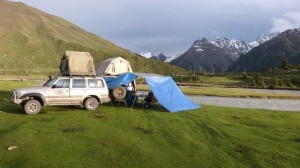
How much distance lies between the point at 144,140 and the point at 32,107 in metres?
9.45

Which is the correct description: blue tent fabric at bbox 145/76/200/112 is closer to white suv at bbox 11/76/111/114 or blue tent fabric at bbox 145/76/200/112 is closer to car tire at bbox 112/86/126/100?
car tire at bbox 112/86/126/100

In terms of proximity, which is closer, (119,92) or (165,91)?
(165,91)

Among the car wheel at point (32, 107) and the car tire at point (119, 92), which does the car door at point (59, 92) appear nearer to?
the car wheel at point (32, 107)

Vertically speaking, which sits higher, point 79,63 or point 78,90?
point 79,63

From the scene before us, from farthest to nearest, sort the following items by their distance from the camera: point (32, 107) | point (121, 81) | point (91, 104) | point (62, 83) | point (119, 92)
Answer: point (121, 81)
point (119, 92)
point (91, 104)
point (62, 83)
point (32, 107)

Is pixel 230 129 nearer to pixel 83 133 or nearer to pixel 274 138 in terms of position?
pixel 274 138

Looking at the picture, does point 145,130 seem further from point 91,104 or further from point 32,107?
point 32,107

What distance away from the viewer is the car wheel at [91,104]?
24484 millimetres

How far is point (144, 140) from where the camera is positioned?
52.1 ft

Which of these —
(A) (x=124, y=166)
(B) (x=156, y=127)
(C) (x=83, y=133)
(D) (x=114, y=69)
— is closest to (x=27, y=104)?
(C) (x=83, y=133)

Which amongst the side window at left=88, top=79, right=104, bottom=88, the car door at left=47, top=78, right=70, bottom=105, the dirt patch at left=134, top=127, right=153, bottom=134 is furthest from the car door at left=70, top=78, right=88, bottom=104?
the dirt patch at left=134, top=127, right=153, bottom=134

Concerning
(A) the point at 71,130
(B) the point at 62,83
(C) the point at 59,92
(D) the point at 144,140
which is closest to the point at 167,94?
(B) the point at 62,83

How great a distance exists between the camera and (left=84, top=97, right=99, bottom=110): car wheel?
80.3ft

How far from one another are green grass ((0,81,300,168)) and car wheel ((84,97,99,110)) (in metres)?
1.25
